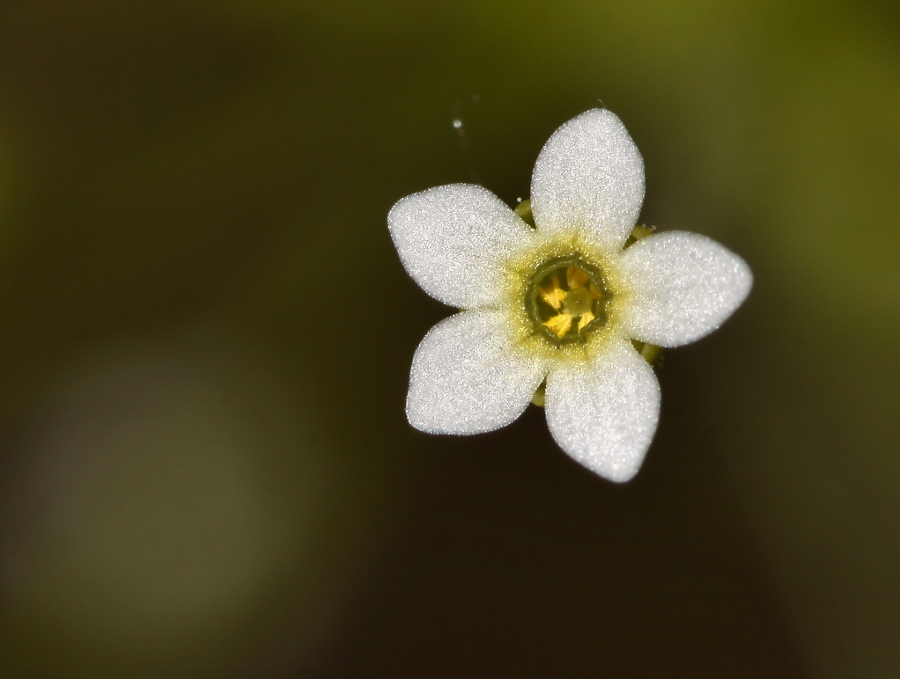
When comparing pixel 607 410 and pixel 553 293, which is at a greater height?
pixel 553 293

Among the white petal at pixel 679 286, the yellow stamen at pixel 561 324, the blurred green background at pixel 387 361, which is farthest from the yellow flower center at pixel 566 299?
the blurred green background at pixel 387 361

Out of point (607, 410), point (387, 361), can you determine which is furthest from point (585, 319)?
point (387, 361)

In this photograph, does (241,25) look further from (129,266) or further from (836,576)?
(836,576)

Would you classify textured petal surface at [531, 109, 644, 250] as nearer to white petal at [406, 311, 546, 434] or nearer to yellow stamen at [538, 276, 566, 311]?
yellow stamen at [538, 276, 566, 311]

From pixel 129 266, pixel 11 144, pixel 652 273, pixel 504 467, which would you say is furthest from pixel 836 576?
pixel 11 144

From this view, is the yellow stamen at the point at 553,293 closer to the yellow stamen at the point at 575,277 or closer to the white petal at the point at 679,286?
the yellow stamen at the point at 575,277

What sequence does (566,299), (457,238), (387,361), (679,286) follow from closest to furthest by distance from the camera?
1. (679,286)
2. (457,238)
3. (566,299)
4. (387,361)

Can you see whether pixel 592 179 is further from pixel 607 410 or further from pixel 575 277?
pixel 607 410

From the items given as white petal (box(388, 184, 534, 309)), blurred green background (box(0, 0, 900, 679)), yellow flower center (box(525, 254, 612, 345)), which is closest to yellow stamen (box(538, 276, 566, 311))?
yellow flower center (box(525, 254, 612, 345))
